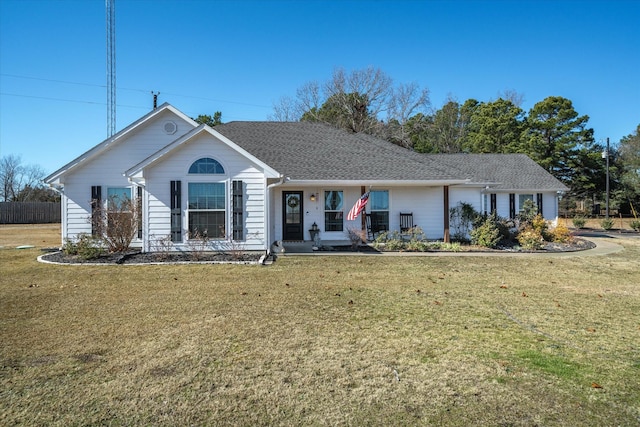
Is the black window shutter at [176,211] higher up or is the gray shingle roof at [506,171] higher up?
the gray shingle roof at [506,171]

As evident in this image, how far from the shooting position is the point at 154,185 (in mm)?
12047

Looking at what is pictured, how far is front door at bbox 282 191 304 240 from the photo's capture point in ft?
49.8

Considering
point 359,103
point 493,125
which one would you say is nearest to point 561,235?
point 359,103

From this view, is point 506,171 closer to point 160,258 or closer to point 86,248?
point 160,258

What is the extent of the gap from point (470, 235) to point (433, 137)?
30607mm

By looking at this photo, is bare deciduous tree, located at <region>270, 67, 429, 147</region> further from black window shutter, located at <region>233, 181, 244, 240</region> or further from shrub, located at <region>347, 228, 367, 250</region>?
black window shutter, located at <region>233, 181, 244, 240</region>

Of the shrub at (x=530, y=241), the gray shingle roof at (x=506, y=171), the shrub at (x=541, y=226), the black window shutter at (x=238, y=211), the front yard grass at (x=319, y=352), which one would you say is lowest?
the front yard grass at (x=319, y=352)

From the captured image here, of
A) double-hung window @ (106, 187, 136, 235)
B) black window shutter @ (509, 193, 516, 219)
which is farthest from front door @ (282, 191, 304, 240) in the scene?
black window shutter @ (509, 193, 516, 219)

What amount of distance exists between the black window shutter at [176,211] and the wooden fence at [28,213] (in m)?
31.9

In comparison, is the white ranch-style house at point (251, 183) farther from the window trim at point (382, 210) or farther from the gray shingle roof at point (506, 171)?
the gray shingle roof at point (506, 171)

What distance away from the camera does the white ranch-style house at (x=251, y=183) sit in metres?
12.1

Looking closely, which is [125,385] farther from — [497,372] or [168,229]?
[168,229]

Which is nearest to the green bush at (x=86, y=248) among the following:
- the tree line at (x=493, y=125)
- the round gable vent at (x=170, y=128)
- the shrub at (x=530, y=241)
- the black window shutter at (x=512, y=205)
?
the round gable vent at (x=170, y=128)

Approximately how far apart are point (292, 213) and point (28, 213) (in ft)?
108
